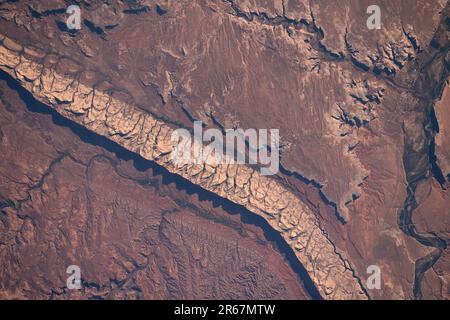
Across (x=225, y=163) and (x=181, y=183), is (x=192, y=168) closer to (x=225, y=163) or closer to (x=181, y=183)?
(x=181, y=183)

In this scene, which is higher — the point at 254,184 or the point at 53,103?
the point at 53,103

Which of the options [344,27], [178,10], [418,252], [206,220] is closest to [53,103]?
[178,10]

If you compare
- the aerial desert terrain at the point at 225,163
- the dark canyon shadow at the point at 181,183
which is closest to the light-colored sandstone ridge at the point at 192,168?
the aerial desert terrain at the point at 225,163

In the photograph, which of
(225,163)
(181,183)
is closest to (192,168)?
(181,183)

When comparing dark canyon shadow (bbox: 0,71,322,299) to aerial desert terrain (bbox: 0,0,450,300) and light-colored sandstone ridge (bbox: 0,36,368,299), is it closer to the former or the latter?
aerial desert terrain (bbox: 0,0,450,300)

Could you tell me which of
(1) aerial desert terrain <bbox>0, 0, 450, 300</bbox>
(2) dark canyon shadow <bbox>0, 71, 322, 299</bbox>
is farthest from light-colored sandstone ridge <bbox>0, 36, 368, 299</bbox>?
(2) dark canyon shadow <bbox>0, 71, 322, 299</bbox>

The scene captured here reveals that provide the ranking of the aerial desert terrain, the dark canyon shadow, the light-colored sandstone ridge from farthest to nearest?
the dark canyon shadow → the aerial desert terrain → the light-colored sandstone ridge

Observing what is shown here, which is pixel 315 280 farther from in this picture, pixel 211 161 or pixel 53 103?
pixel 53 103
